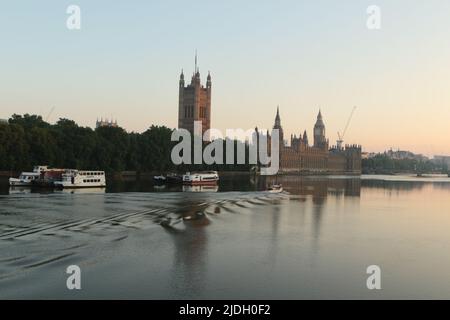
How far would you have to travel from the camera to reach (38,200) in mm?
52281

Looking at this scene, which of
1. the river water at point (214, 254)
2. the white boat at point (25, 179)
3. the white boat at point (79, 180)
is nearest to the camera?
the river water at point (214, 254)

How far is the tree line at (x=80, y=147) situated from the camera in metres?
90.8

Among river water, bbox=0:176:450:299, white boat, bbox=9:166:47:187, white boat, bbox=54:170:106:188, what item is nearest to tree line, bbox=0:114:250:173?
white boat, bbox=9:166:47:187

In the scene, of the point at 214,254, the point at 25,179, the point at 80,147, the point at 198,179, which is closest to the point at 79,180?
the point at 25,179

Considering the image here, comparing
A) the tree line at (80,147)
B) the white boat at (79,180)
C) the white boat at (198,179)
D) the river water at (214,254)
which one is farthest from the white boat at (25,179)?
the river water at (214,254)

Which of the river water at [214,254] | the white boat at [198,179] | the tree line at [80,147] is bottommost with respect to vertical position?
the river water at [214,254]

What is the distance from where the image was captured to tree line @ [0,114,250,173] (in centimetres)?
9081

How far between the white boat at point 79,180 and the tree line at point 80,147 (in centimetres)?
1505

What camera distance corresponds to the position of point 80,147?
102 m

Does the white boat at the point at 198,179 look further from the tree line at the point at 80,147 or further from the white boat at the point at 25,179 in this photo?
the white boat at the point at 25,179

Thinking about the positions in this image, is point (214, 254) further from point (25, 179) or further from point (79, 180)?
point (25, 179)

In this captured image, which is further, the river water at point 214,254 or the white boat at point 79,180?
the white boat at point 79,180

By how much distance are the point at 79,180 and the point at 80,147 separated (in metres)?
25.1

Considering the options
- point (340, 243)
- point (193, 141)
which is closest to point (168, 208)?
point (340, 243)
